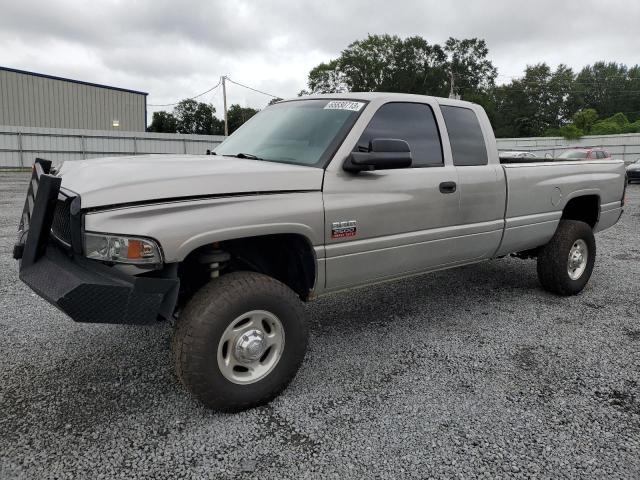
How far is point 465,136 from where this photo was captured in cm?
410

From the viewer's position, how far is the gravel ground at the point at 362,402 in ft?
7.71

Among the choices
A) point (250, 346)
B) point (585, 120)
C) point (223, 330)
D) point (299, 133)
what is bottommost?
point (250, 346)

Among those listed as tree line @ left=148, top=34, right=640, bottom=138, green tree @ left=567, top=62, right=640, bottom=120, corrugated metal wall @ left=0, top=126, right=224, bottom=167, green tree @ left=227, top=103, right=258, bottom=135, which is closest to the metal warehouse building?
corrugated metal wall @ left=0, top=126, right=224, bottom=167

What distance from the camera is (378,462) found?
2359mm

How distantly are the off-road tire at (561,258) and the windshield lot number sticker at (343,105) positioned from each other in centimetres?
263

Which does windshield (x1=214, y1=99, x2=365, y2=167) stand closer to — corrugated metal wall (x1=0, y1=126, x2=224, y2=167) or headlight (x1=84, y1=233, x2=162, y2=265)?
headlight (x1=84, y1=233, x2=162, y2=265)

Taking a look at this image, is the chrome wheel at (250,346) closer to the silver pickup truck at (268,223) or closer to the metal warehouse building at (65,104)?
the silver pickup truck at (268,223)

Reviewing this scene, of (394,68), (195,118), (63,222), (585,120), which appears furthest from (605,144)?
(195,118)

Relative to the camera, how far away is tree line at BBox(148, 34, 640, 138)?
60.3m

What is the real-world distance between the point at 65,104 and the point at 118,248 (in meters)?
35.2

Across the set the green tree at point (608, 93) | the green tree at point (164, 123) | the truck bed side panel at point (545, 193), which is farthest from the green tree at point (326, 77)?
the truck bed side panel at point (545, 193)

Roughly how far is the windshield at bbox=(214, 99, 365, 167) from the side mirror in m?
0.19

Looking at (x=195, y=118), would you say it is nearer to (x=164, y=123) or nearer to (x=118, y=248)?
(x=164, y=123)

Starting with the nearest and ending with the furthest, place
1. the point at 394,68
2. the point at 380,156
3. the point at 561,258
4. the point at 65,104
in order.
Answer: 1. the point at 380,156
2. the point at 561,258
3. the point at 65,104
4. the point at 394,68
